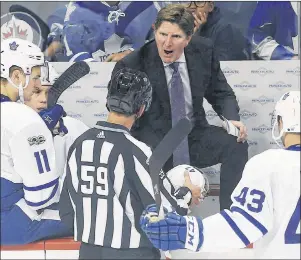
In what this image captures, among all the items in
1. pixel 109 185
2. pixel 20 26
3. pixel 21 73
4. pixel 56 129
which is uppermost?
pixel 20 26

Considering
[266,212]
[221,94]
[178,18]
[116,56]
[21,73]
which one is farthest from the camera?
[116,56]

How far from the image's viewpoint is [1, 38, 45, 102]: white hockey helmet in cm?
243

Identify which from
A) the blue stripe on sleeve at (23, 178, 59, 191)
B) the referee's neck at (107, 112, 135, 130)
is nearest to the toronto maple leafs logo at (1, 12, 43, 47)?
the blue stripe on sleeve at (23, 178, 59, 191)

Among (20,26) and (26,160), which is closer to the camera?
(26,160)

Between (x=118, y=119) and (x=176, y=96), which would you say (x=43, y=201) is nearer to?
(x=118, y=119)

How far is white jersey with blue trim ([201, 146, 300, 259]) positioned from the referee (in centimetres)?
25

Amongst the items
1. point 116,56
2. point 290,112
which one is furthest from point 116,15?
point 290,112

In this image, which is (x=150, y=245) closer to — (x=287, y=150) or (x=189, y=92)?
(x=287, y=150)

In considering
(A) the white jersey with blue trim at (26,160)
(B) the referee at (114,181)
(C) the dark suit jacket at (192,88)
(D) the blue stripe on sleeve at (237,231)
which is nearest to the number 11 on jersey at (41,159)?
(A) the white jersey with blue trim at (26,160)

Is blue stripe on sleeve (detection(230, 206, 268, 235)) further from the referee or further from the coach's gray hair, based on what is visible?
the coach's gray hair

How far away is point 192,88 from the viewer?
10.7ft

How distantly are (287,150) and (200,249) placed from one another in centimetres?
42

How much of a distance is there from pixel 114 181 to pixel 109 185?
0.07 ft

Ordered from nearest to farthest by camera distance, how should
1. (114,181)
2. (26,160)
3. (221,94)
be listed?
(114,181) < (26,160) < (221,94)
